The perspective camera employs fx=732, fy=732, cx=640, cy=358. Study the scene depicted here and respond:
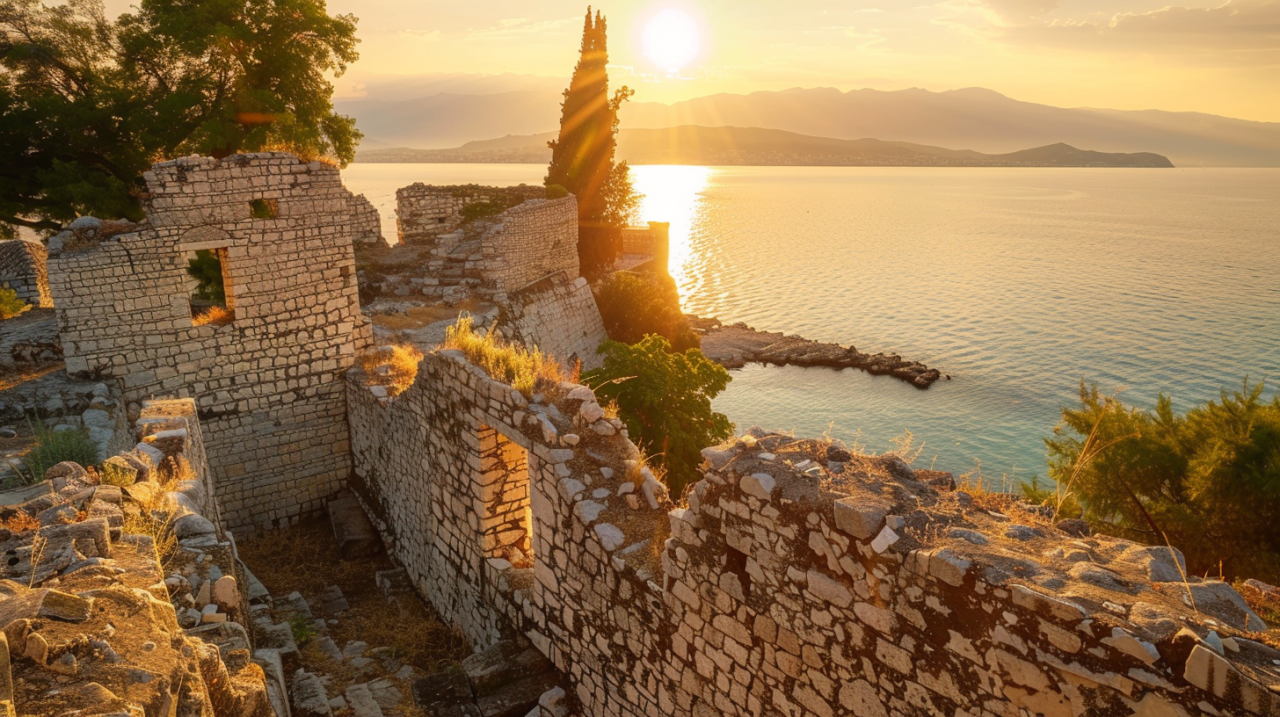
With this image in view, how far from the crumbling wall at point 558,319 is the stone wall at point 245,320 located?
7.49m

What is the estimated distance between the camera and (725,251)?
256 ft

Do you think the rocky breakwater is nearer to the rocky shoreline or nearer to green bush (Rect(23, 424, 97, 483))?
green bush (Rect(23, 424, 97, 483))

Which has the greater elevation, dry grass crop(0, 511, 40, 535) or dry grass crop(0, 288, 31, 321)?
dry grass crop(0, 511, 40, 535)

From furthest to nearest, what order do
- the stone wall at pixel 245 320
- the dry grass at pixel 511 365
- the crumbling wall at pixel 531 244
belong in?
the crumbling wall at pixel 531 244
the stone wall at pixel 245 320
the dry grass at pixel 511 365

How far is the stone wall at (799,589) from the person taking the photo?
3.39m

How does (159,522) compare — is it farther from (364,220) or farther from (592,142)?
(592,142)

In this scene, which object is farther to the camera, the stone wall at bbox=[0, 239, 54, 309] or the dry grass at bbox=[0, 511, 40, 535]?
the stone wall at bbox=[0, 239, 54, 309]

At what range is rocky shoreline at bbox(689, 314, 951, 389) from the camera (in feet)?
123

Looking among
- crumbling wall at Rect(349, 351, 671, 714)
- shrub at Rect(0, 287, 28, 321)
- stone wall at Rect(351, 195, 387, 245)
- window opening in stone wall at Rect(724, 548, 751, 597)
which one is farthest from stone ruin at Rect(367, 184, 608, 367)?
window opening in stone wall at Rect(724, 548, 751, 597)

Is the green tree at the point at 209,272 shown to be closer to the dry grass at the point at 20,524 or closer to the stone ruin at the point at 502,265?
the stone ruin at the point at 502,265

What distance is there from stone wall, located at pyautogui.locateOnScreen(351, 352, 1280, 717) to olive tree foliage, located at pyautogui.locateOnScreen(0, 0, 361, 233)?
13.8 m

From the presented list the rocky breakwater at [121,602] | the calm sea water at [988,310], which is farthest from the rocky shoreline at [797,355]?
the rocky breakwater at [121,602]

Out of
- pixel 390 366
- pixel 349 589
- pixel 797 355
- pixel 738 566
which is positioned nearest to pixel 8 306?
pixel 390 366

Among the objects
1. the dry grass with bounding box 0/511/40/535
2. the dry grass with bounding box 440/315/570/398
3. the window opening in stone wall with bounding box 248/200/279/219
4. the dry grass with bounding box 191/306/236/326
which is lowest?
the dry grass with bounding box 0/511/40/535
